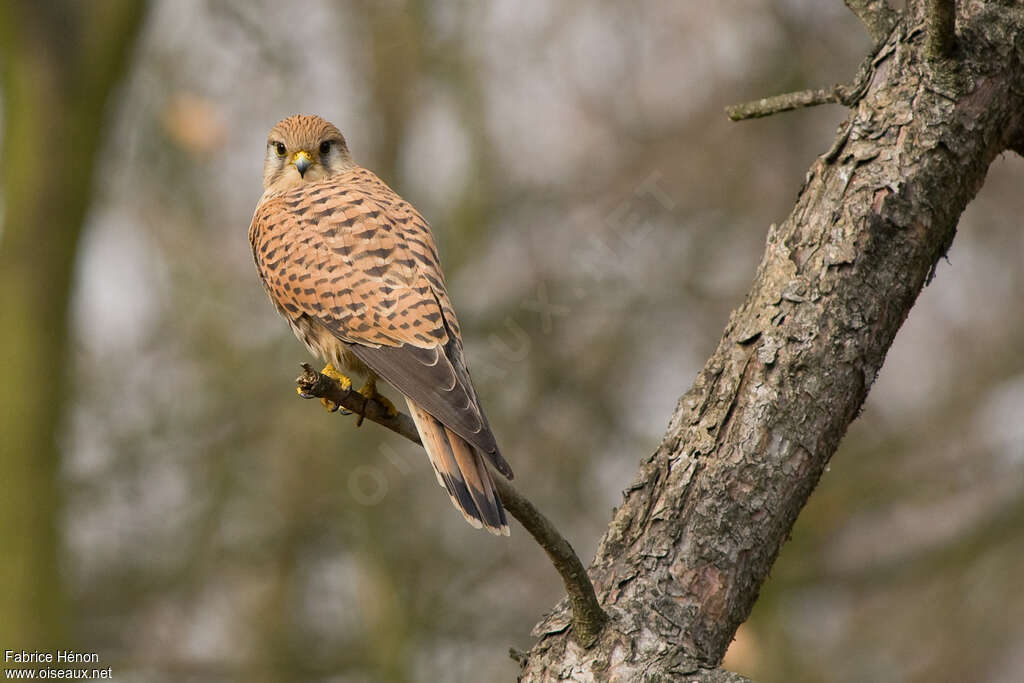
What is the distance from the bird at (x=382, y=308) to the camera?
9.62 ft

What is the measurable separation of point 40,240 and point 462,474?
3.89 m

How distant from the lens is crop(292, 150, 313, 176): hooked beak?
426cm

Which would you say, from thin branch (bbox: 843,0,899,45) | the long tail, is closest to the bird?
the long tail

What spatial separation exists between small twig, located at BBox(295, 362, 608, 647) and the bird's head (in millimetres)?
1621

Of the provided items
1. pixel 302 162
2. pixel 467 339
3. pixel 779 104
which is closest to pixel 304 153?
pixel 302 162

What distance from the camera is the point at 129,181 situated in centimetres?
813

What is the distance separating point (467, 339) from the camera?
7.05 metres

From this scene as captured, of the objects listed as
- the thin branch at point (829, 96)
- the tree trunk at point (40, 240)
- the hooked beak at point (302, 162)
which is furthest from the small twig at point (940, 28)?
the tree trunk at point (40, 240)

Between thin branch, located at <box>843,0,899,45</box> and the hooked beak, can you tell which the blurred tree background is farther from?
thin branch, located at <box>843,0,899,45</box>

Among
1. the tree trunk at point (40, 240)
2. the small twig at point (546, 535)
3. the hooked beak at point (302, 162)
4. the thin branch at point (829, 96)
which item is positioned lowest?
the small twig at point (546, 535)

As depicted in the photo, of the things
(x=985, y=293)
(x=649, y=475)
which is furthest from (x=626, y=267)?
(x=649, y=475)

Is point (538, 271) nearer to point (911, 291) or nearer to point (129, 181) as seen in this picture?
point (129, 181)

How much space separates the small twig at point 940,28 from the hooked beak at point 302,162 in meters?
2.27

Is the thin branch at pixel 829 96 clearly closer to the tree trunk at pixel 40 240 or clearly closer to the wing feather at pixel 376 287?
the wing feather at pixel 376 287
